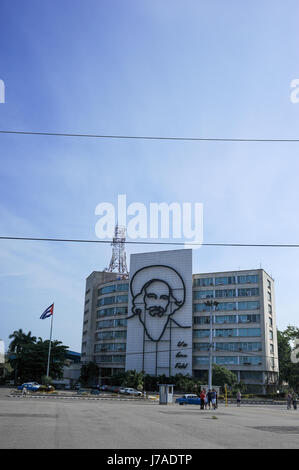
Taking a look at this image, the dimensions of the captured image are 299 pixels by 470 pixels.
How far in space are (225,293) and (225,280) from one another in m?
2.61

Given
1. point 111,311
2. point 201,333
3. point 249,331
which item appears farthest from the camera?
point 111,311

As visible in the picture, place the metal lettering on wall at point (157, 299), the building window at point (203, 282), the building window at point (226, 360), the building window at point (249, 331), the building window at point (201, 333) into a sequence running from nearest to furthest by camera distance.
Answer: the building window at point (249, 331)
the building window at point (226, 360)
the building window at point (201, 333)
the metal lettering on wall at point (157, 299)
the building window at point (203, 282)

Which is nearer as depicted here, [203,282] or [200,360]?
[200,360]

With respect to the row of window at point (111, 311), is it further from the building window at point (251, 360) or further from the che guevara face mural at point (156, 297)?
the building window at point (251, 360)

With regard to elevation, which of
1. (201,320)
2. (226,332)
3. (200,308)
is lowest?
(226,332)

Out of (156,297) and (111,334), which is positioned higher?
(156,297)

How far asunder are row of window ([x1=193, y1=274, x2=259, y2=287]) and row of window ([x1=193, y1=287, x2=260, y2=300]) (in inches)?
53.3

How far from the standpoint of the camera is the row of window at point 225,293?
79.4m

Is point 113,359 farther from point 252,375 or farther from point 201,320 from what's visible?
point 252,375

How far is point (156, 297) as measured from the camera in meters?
85.1

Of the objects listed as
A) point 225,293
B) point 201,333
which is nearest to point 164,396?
point 201,333

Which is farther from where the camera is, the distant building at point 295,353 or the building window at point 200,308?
the building window at point 200,308

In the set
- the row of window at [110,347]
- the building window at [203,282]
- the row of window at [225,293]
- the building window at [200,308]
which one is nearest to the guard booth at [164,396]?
the row of window at [225,293]

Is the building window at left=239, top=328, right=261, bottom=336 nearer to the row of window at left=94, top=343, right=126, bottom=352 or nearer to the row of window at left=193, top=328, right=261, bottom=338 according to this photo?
the row of window at left=193, top=328, right=261, bottom=338
